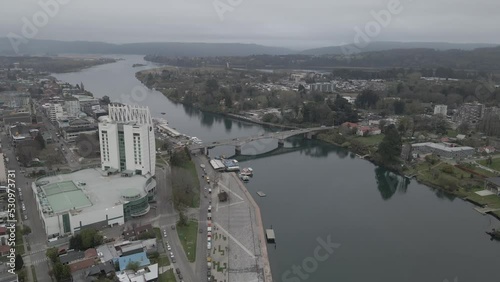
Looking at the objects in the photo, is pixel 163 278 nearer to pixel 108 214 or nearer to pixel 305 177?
pixel 108 214

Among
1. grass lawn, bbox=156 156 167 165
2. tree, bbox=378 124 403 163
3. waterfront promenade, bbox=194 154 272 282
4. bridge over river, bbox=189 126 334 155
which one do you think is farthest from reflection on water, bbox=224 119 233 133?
waterfront promenade, bbox=194 154 272 282

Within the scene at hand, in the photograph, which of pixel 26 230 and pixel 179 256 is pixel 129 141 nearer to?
pixel 26 230

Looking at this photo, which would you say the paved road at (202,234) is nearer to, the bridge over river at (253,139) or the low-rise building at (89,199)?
the low-rise building at (89,199)

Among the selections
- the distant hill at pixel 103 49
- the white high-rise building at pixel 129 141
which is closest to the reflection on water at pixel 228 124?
the white high-rise building at pixel 129 141

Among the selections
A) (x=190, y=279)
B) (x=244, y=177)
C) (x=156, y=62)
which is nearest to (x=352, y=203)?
(x=244, y=177)

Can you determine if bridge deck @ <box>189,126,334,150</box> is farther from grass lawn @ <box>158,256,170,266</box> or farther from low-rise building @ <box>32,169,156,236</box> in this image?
grass lawn @ <box>158,256,170,266</box>

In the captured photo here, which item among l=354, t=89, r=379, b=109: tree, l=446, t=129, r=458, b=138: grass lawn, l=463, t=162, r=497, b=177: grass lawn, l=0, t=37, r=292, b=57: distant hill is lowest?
l=463, t=162, r=497, b=177: grass lawn

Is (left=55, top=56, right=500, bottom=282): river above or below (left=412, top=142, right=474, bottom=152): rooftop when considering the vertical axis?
below
